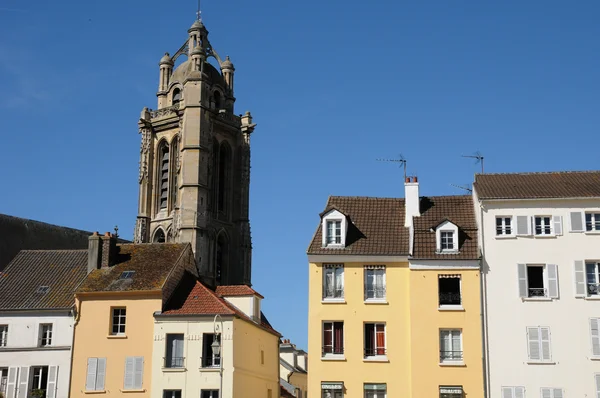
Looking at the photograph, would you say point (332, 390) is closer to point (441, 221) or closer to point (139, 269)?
point (441, 221)

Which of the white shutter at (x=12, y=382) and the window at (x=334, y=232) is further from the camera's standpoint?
the white shutter at (x=12, y=382)

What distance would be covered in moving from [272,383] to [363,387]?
11.3 metres

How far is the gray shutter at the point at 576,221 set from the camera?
35562mm

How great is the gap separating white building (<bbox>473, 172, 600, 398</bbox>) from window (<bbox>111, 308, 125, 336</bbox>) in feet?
51.2

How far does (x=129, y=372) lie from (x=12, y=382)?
18.5 ft

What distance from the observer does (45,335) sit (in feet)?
134

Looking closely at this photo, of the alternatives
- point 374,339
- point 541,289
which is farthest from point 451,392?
point 541,289

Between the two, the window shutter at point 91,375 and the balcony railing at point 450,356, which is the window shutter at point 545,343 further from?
the window shutter at point 91,375

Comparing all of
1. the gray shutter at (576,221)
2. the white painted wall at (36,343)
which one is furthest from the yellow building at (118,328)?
the gray shutter at (576,221)

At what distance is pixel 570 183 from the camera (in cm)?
3769

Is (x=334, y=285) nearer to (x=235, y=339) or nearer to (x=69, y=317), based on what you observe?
(x=235, y=339)

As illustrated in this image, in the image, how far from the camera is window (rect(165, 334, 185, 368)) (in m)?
38.4

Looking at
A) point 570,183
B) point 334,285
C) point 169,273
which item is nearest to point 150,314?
point 169,273

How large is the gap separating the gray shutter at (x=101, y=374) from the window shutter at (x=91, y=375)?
5.5 inches
